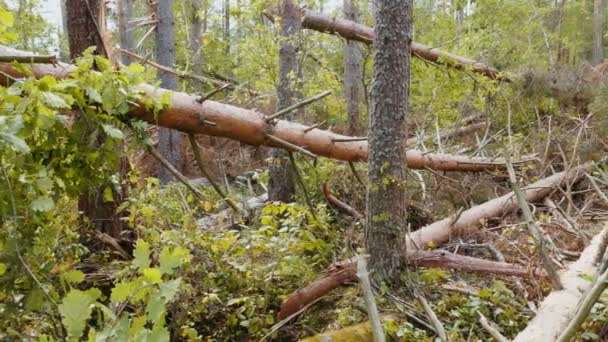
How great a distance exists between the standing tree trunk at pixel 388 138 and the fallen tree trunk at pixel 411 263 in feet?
0.81

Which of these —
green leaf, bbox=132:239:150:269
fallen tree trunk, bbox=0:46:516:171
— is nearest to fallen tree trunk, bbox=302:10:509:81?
fallen tree trunk, bbox=0:46:516:171

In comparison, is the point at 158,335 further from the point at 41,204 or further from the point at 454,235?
the point at 454,235

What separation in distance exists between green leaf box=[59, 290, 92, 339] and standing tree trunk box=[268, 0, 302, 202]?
5.38m

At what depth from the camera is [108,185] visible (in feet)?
8.89

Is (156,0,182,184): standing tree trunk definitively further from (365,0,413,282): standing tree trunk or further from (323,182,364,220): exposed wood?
(365,0,413,282): standing tree trunk

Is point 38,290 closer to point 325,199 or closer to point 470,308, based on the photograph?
point 470,308

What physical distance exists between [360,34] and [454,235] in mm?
4194

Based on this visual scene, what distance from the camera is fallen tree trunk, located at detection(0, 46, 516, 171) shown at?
2.79m

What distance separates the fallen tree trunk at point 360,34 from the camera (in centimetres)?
750

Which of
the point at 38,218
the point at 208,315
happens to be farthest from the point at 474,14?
the point at 38,218

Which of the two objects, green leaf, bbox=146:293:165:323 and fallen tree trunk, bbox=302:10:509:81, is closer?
green leaf, bbox=146:293:165:323

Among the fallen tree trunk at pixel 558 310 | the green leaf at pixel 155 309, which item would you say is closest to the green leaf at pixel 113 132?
the green leaf at pixel 155 309

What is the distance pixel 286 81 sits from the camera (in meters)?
6.66

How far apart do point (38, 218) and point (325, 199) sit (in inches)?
154
